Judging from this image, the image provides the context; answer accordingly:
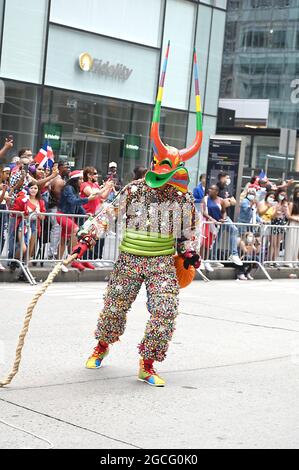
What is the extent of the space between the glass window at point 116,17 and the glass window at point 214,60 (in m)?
1.92

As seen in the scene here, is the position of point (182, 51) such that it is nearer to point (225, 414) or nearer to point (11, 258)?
point (11, 258)

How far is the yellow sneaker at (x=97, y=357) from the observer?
24.5 feet

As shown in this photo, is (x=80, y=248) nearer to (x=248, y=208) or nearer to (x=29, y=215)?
(x=29, y=215)

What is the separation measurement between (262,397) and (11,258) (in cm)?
726

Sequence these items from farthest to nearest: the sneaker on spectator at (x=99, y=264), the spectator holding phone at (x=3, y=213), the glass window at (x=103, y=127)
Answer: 1. the glass window at (x=103, y=127)
2. the sneaker on spectator at (x=99, y=264)
3. the spectator holding phone at (x=3, y=213)

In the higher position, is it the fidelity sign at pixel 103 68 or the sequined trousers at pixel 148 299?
the fidelity sign at pixel 103 68

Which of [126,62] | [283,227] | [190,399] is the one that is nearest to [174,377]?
[190,399]

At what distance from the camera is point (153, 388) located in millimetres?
6961

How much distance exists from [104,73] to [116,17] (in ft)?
4.70

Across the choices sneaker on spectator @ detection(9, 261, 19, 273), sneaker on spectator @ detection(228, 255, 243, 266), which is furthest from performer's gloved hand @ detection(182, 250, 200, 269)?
sneaker on spectator @ detection(228, 255, 243, 266)

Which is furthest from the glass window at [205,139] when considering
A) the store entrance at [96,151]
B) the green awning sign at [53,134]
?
the green awning sign at [53,134]

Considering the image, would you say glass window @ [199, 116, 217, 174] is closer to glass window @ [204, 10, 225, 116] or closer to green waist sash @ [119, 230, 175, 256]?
→ glass window @ [204, 10, 225, 116]

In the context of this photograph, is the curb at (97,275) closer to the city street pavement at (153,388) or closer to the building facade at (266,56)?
the city street pavement at (153,388)

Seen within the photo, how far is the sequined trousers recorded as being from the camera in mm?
6988
